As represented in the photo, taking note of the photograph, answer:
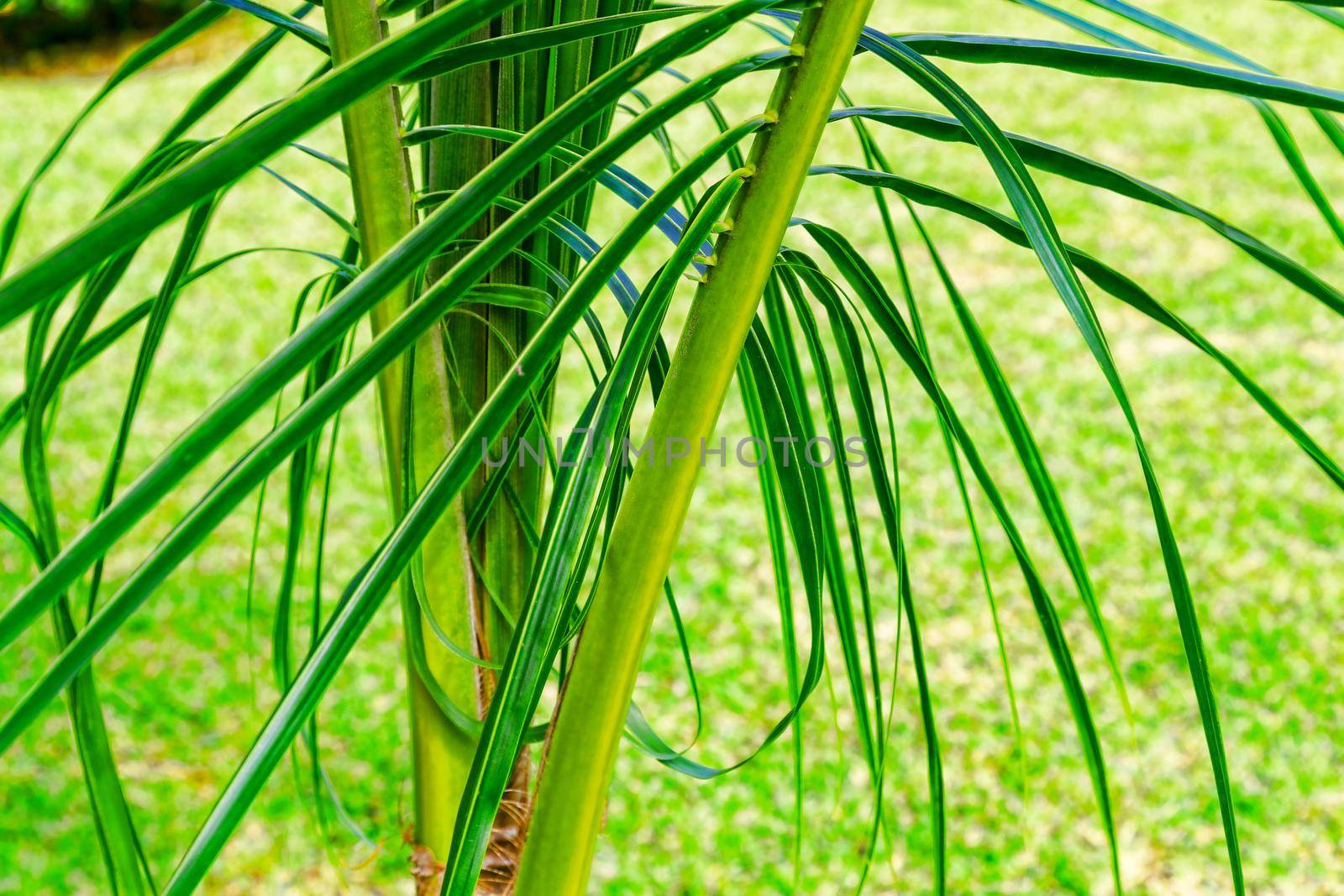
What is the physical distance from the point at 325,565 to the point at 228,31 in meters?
4.64

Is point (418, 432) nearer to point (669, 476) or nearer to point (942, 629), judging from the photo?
point (669, 476)

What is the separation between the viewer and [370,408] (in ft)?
9.83

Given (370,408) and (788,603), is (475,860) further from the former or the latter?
(370,408)

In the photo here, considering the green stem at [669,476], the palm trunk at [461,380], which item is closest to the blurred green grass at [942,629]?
the palm trunk at [461,380]

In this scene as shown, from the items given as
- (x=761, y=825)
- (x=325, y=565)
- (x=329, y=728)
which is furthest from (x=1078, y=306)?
(x=325, y=565)

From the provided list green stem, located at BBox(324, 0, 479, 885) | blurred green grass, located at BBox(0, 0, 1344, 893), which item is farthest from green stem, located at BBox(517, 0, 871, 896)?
blurred green grass, located at BBox(0, 0, 1344, 893)

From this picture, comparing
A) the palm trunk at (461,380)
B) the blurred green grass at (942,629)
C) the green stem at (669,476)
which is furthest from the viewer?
the blurred green grass at (942,629)

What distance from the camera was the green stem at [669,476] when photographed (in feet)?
1.45

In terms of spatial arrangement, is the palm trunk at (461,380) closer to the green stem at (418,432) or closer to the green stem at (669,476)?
the green stem at (418,432)

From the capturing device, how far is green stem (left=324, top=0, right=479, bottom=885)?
0.54 metres

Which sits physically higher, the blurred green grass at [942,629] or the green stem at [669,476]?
the blurred green grass at [942,629]

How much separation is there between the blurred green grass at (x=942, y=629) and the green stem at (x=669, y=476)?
52 cm

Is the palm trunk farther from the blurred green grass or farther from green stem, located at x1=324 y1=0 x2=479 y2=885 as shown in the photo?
the blurred green grass

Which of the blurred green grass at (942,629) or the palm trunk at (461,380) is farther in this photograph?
the blurred green grass at (942,629)
